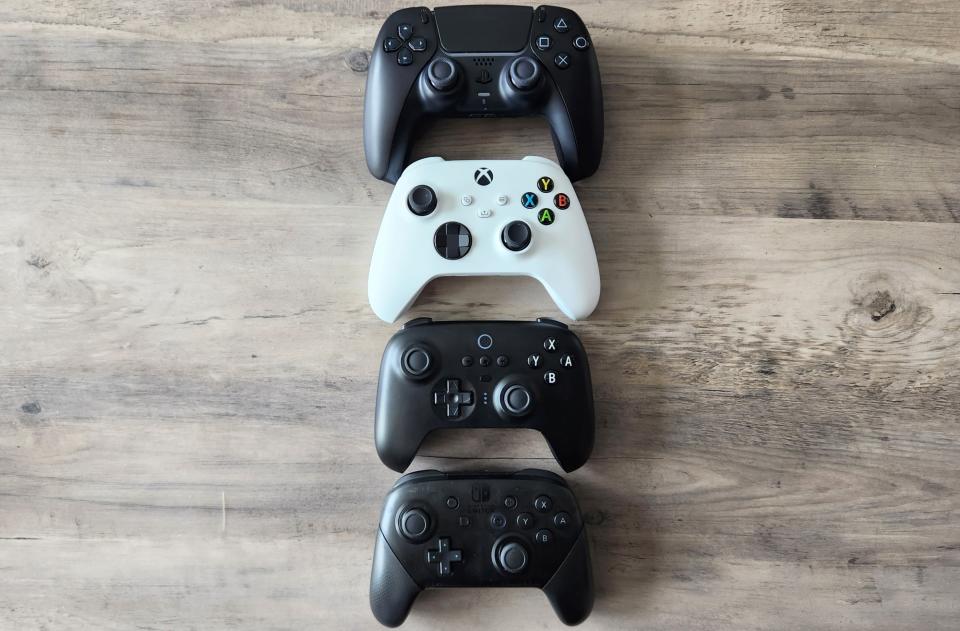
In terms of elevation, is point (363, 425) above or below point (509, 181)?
below

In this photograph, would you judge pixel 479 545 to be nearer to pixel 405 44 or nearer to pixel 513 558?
pixel 513 558

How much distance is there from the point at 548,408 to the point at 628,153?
0.31 metres

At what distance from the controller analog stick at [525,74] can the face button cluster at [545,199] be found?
0.32ft

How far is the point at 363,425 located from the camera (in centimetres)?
77

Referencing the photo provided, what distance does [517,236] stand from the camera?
728 millimetres

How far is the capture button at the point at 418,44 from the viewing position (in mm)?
760

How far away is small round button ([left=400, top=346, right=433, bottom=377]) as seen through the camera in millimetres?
712

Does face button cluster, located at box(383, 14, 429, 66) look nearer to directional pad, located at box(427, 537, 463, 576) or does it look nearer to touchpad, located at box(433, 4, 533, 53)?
touchpad, located at box(433, 4, 533, 53)

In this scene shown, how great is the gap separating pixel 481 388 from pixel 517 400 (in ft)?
0.13

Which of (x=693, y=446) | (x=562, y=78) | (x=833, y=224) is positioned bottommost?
(x=693, y=446)

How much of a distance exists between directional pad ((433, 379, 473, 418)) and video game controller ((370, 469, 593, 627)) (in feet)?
0.25

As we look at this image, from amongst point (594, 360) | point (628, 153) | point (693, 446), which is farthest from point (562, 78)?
point (693, 446)

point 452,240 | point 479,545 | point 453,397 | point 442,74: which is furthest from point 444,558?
point 442,74

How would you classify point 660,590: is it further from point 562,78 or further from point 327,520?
point 562,78
